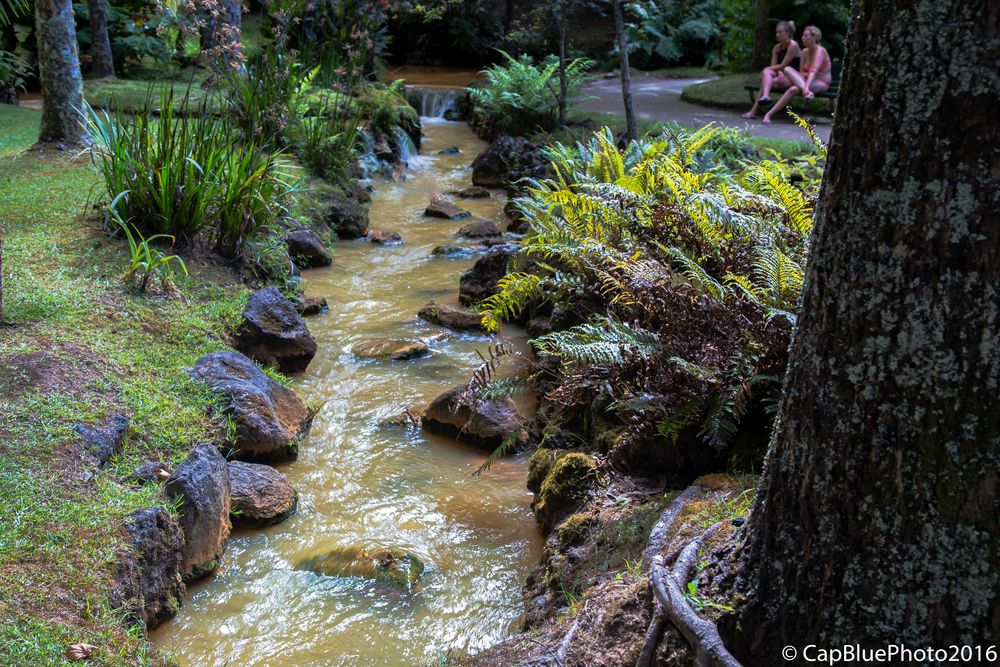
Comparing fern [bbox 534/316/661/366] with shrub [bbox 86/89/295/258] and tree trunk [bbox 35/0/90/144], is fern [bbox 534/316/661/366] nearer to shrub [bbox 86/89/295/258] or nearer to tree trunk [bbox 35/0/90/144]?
shrub [bbox 86/89/295/258]

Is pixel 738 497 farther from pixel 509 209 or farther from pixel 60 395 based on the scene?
pixel 509 209

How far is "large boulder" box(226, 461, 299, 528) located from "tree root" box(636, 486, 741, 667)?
78.0 inches

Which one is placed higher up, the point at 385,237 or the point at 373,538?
the point at 385,237

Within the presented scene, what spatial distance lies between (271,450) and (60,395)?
1053 millimetres

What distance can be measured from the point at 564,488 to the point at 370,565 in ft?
3.04

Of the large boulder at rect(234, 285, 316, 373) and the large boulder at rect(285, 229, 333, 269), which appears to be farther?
the large boulder at rect(285, 229, 333, 269)

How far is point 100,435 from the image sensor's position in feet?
12.2

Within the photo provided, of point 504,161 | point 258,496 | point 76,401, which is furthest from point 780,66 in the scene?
point 76,401

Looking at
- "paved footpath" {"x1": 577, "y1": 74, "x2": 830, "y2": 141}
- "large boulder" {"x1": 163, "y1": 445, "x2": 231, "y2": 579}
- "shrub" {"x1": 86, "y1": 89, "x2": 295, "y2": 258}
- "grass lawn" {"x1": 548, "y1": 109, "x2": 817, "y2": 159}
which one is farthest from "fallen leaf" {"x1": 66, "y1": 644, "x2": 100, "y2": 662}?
"paved footpath" {"x1": 577, "y1": 74, "x2": 830, "y2": 141}

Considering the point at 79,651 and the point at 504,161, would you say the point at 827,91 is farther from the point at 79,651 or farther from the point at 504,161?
the point at 79,651

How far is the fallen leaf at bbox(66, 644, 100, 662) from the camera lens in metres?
2.59

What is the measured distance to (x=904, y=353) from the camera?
1714 millimetres

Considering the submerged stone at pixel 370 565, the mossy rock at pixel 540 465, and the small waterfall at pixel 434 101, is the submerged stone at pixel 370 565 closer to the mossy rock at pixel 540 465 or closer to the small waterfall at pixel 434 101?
the mossy rock at pixel 540 465

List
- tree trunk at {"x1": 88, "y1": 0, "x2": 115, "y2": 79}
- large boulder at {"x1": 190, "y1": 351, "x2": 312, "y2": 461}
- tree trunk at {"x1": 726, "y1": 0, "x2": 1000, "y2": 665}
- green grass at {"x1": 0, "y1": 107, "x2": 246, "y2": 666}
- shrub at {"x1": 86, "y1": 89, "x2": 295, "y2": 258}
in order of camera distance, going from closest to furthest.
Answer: tree trunk at {"x1": 726, "y1": 0, "x2": 1000, "y2": 665}
green grass at {"x1": 0, "y1": 107, "x2": 246, "y2": 666}
large boulder at {"x1": 190, "y1": 351, "x2": 312, "y2": 461}
shrub at {"x1": 86, "y1": 89, "x2": 295, "y2": 258}
tree trunk at {"x1": 88, "y1": 0, "x2": 115, "y2": 79}
